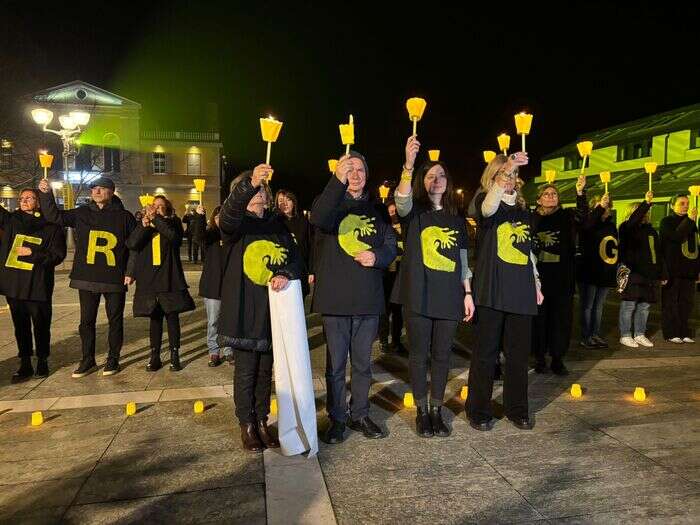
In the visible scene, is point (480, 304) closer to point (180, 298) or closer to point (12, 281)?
point (180, 298)

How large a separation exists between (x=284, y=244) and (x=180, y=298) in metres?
2.76

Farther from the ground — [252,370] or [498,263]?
[498,263]

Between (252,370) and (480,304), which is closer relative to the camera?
(252,370)

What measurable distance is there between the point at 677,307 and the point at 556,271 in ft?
9.98

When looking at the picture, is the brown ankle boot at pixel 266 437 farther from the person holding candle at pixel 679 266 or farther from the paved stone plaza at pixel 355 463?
the person holding candle at pixel 679 266

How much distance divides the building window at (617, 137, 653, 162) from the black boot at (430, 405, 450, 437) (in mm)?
30805

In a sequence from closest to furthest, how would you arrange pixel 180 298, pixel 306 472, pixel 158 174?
pixel 306 472 → pixel 180 298 → pixel 158 174

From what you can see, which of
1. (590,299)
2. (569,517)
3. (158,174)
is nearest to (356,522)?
(569,517)

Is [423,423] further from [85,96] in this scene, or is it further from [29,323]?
[85,96]

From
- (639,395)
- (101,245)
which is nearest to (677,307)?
(639,395)

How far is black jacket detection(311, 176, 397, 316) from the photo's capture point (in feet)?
13.6

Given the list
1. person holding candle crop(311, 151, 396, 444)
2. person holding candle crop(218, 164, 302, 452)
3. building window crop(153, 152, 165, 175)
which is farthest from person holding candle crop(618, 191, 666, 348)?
Answer: building window crop(153, 152, 165, 175)

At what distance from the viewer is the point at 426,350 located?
4.41m

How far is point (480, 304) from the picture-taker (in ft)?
14.7
